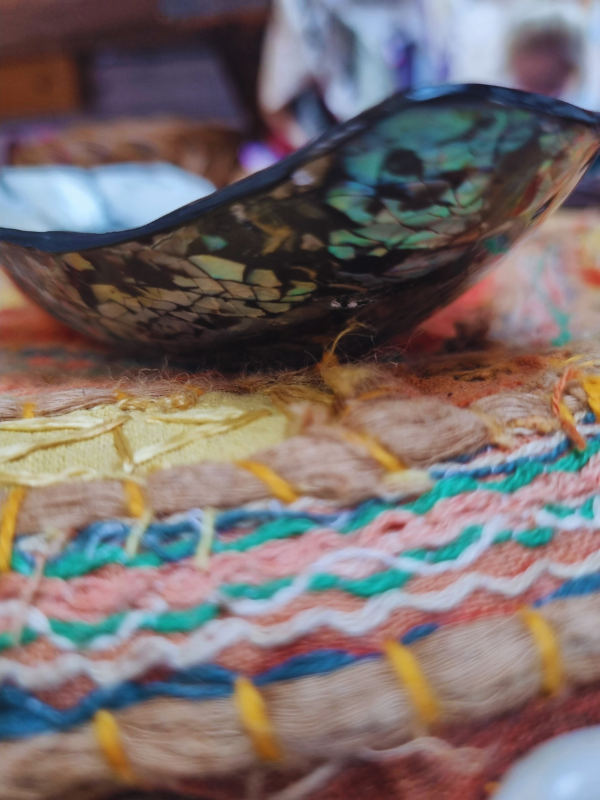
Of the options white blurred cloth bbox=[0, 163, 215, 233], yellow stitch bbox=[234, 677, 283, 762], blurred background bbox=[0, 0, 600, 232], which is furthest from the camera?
blurred background bbox=[0, 0, 600, 232]

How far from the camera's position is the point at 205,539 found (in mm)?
212

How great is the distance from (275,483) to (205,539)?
3cm

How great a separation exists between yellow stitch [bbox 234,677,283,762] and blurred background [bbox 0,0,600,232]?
1.66 ft

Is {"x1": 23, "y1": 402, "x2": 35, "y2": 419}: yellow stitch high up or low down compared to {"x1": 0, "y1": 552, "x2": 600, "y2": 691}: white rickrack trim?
up

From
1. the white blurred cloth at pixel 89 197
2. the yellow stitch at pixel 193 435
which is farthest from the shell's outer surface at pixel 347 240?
the white blurred cloth at pixel 89 197

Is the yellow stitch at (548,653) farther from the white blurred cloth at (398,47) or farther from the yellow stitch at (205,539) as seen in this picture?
the white blurred cloth at (398,47)

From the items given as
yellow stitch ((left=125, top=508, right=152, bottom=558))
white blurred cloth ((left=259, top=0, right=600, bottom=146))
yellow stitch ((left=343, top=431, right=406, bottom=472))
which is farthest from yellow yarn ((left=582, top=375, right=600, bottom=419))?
white blurred cloth ((left=259, top=0, right=600, bottom=146))

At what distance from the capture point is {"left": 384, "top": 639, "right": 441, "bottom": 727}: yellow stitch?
0.19 meters

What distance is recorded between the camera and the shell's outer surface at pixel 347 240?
194 millimetres

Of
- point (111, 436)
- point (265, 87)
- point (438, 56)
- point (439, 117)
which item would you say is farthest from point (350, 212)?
point (265, 87)

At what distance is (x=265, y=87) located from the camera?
994 millimetres

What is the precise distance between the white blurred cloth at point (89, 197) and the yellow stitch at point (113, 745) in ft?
1.59

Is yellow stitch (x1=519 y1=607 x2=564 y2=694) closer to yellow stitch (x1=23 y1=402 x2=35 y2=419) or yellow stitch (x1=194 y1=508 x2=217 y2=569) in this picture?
yellow stitch (x1=194 y1=508 x2=217 y2=569)

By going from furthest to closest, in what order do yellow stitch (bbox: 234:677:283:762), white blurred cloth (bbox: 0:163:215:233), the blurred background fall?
1. the blurred background
2. white blurred cloth (bbox: 0:163:215:233)
3. yellow stitch (bbox: 234:677:283:762)
